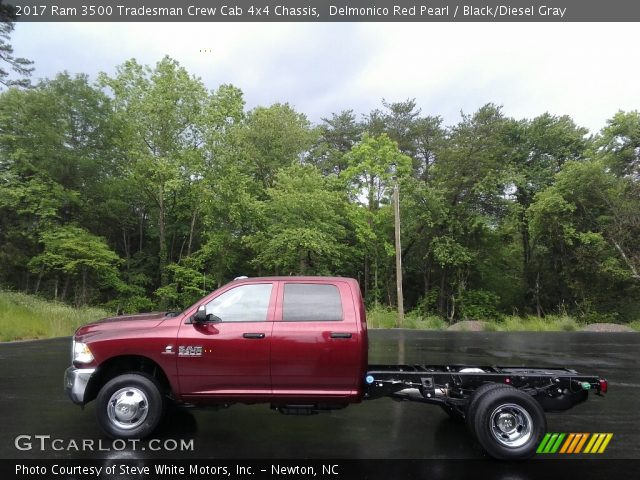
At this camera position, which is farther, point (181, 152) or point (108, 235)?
point (108, 235)

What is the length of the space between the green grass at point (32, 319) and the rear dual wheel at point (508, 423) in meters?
16.2

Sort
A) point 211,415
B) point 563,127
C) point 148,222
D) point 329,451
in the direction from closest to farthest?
point 329,451 → point 211,415 → point 563,127 → point 148,222

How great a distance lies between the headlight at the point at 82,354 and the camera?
555cm

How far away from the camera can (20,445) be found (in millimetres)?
5375

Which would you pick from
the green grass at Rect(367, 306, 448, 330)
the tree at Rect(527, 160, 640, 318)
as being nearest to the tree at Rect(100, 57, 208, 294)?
the green grass at Rect(367, 306, 448, 330)

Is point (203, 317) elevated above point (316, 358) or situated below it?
above

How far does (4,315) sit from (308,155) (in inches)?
1306

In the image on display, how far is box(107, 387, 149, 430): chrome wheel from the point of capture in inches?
216

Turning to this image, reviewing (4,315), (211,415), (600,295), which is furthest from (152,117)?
(600,295)

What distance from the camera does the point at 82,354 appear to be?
5.58 m

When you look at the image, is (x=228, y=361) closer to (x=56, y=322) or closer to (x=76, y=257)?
(x=56, y=322)

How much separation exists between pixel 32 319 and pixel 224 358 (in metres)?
15.6

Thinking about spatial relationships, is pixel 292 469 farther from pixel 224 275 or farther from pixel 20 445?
pixel 224 275

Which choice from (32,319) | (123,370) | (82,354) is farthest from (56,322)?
(82,354)
